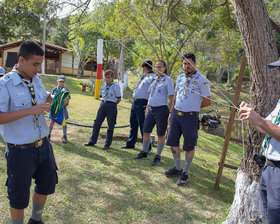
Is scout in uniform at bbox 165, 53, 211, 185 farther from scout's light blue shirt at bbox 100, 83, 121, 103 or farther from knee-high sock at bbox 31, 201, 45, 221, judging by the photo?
knee-high sock at bbox 31, 201, 45, 221

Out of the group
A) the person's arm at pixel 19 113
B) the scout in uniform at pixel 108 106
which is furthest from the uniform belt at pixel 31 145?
the scout in uniform at pixel 108 106

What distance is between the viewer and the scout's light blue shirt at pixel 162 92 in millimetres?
4938

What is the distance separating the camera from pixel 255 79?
9.60 feet

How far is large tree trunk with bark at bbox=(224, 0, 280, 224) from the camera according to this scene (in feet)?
9.09

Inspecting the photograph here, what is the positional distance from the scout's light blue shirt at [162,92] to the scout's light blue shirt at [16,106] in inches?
113

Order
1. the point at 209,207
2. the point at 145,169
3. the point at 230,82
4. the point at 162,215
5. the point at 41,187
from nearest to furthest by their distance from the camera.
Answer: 1. the point at 41,187
2. the point at 162,215
3. the point at 209,207
4. the point at 145,169
5. the point at 230,82

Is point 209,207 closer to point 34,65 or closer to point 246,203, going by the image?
point 246,203

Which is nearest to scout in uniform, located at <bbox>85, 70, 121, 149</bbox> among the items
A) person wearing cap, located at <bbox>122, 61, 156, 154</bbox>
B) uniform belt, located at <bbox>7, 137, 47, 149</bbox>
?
person wearing cap, located at <bbox>122, 61, 156, 154</bbox>

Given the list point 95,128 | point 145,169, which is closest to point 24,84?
point 145,169

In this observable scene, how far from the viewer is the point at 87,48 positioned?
86.4 feet

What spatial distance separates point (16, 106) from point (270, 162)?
2.28 m

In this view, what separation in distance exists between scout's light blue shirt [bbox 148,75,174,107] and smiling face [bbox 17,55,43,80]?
2913 millimetres

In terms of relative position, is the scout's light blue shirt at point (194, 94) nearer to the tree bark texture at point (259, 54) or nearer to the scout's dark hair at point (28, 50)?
the tree bark texture at point (259, 54)

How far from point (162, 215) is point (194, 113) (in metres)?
1.70
